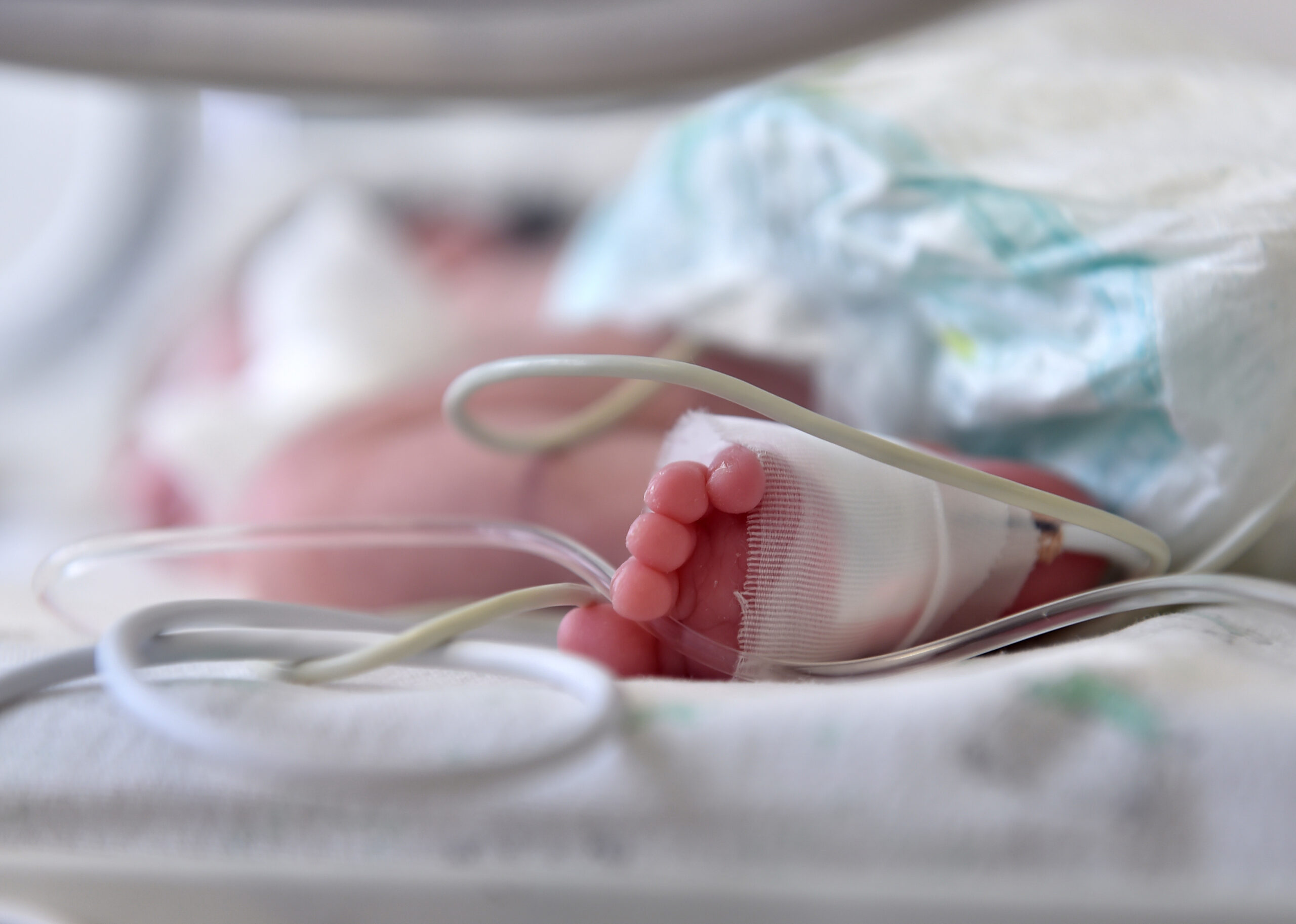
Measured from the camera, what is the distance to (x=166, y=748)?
235mm

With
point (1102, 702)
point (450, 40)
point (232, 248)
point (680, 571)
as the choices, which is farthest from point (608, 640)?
point (232, 248)

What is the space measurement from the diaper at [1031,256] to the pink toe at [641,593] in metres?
0.20

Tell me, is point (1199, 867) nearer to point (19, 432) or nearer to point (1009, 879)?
point (1009, 879)

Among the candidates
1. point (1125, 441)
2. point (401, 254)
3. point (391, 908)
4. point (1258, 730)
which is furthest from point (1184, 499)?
point (401, 254)

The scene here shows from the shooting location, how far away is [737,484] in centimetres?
26

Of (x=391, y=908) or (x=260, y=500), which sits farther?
(x=260, y=500)

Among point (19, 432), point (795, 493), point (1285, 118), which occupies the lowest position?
point (795, 493)

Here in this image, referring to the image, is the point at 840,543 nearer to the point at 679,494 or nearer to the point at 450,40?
the point at 679,494

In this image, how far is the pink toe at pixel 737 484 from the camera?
263 mm

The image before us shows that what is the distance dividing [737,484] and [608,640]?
7 centimetres

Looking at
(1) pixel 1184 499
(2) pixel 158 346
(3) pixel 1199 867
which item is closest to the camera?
(3) pixel 1199 867

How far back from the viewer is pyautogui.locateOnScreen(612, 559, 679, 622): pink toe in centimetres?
26

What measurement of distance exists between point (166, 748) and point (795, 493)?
188 mm

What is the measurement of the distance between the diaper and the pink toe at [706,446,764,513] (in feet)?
0.53
